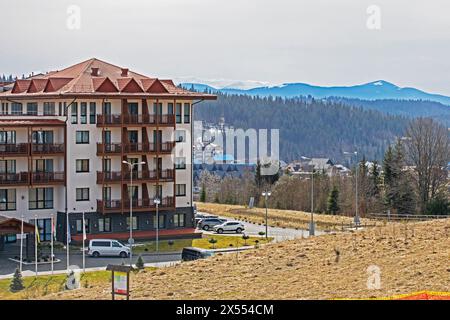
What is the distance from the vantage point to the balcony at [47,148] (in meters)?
25.0

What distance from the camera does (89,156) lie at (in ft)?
85.7

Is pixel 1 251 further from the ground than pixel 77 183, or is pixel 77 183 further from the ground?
pixel 77 183

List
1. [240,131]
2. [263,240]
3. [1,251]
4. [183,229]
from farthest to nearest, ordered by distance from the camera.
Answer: [240,131] → [183,229] → [263,240] → [1,251]

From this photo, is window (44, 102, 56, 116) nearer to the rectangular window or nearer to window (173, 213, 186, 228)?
the rectangular window

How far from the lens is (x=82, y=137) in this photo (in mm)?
25922

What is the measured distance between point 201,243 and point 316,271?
14232 millimetres

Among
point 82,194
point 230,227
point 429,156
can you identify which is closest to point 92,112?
point 82,194

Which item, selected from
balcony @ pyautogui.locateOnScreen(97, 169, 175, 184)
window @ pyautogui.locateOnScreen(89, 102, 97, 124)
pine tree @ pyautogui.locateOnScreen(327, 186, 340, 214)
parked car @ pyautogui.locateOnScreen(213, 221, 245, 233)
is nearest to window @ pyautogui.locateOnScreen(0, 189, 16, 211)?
balcony @ pyautogui.locateOnScreen(97, 169, 175, 184)

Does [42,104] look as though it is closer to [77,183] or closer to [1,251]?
[77,183]

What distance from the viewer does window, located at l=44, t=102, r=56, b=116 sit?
25.8 metres

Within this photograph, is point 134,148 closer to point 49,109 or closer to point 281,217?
point 49,109

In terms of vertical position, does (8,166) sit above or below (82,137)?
below
